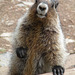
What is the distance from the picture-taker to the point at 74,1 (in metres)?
11.9

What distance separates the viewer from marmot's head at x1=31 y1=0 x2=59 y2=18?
17.7ft

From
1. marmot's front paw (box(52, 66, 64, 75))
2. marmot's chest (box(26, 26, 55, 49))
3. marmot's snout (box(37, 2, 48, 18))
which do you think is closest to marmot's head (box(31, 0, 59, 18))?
marmot's snout (box(37, 2, 48, 18))

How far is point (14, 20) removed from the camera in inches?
398

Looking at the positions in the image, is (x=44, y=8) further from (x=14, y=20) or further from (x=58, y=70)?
(x=14, y=20)

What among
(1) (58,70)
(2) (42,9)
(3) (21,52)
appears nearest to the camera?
(2) (42,9)

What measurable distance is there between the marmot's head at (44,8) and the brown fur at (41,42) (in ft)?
0.08

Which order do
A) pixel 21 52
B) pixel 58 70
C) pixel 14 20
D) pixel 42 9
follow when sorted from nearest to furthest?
pixel 42 9, pixel 58 70, pixel 21 52, pixel 14 20

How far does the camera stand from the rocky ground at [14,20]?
27.8ft

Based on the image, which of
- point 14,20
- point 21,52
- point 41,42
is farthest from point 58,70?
point 14,20

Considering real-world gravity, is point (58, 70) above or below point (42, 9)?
below

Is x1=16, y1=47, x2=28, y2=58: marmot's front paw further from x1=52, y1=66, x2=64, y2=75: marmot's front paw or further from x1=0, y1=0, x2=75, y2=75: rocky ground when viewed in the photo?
x1=0, y1=0, x2=75, y2=75: rocky ground

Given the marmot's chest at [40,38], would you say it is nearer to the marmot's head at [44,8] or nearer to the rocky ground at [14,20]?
the marmot's head at [44,8]

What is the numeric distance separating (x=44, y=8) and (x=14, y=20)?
15.9 ft

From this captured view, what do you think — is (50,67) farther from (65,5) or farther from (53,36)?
(65,5)
